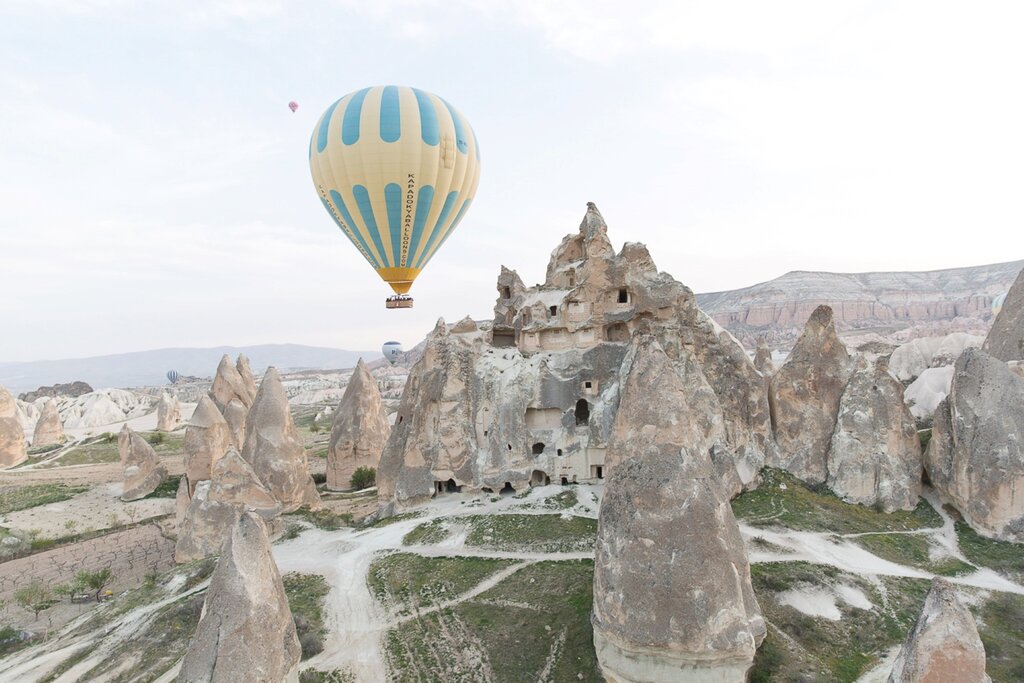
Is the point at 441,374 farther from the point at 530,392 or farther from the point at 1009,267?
the point at 1009,267

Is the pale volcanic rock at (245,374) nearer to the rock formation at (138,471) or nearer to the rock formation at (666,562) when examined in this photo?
the rock formation at (138,471)

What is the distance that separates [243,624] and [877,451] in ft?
70.7

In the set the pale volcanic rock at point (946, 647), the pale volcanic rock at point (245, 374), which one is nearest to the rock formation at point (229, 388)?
the pale volcanic rock at point (245, 374)

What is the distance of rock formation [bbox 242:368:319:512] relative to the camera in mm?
29469

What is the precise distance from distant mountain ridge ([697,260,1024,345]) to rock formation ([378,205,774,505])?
353 feet

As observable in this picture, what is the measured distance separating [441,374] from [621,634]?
16.5 m

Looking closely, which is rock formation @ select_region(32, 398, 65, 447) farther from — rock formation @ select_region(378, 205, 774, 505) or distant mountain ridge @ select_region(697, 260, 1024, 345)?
distant mountain ridge @ select_region(697, 260, 1024, 345)

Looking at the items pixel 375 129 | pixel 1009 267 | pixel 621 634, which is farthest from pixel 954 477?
pixel 1009 267

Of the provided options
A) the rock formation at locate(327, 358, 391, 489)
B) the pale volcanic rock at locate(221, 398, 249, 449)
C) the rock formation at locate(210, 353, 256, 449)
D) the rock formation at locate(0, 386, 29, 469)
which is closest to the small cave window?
the rock formation at locate(327, 358, 391, 489)

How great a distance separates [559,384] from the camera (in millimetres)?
26938

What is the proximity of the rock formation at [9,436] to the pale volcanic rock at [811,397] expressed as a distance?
56.3 metres

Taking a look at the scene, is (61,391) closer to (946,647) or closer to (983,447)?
(983,447)

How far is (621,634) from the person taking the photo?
12766 millimetres

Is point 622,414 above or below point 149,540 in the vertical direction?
above
